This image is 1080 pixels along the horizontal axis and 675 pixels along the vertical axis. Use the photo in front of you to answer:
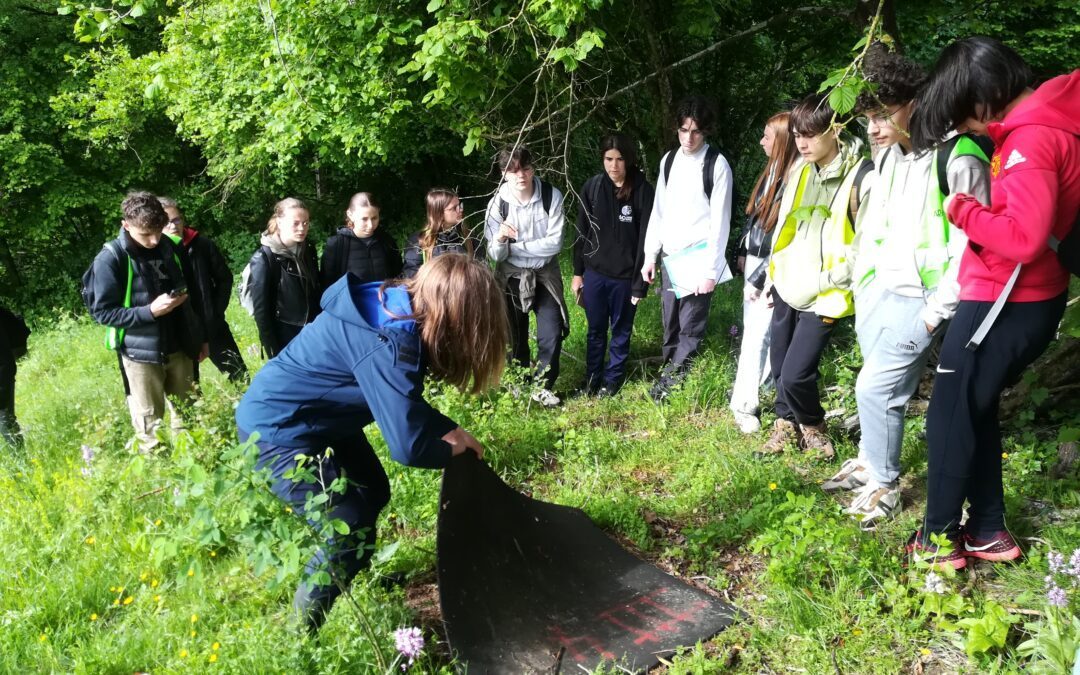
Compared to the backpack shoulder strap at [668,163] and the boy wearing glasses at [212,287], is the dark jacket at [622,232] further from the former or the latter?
the boy wearing glasses at [212,287]

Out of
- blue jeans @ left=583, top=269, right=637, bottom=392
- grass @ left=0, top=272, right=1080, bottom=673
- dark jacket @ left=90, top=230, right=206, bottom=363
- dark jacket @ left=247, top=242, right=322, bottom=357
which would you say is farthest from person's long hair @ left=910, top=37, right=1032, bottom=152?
dark jacket @ left=90, top=230, right=206, bottom=363

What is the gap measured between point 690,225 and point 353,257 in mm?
2253

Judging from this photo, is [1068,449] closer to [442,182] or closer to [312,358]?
[312,358]

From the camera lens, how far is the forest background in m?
2.53

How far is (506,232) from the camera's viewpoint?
16.6 ft

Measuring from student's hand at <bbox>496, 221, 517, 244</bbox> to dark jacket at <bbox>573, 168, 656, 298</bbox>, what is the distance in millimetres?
464

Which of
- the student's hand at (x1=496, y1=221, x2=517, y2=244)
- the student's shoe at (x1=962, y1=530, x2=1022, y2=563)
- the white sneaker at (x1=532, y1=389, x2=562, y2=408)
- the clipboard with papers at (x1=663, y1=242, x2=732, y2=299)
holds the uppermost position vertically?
Result: the student's hand at (x1=496, y1=221, x2=517, y2=244)

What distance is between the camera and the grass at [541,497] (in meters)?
2.49

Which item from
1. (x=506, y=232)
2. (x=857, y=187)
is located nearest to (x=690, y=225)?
(x=506, y=232)

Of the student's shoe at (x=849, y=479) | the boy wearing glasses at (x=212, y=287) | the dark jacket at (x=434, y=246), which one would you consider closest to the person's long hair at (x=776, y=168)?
the student's shoe at (x=849, y=479)

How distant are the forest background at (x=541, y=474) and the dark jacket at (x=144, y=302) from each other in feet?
1.36

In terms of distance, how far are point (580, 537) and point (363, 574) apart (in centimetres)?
90

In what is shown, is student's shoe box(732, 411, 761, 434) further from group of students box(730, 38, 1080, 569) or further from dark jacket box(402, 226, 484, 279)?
dark jacket box(402, 226, 484, 279)

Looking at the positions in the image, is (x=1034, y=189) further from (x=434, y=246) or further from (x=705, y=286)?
(x=434, y=246)
